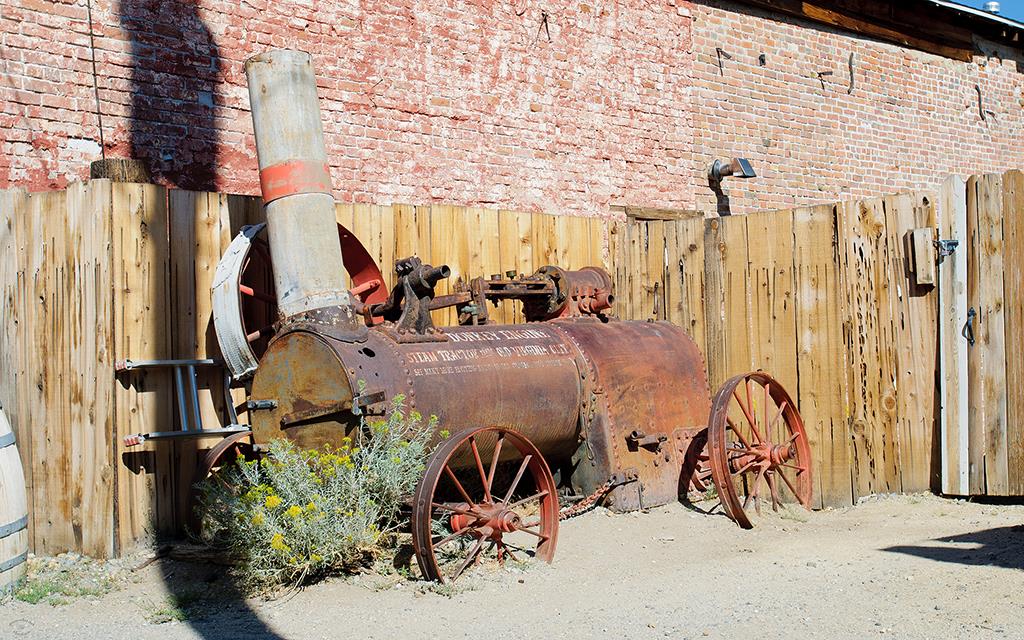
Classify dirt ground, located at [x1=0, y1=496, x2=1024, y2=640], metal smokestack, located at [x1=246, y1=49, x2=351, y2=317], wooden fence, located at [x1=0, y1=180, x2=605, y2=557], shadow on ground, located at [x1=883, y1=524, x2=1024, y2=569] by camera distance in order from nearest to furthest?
dirt ground, located at [x1=0, y1=496, x2=1024, y2=640]
shadow on ground, located at [x1=883, y1=524, x2=1024, y2=569]
metal smokestack, located at [x1=246, y1=49, x2=351, y2=317]
wooden fence, located at [x1=0, y1=180, x2=605, y2=557]

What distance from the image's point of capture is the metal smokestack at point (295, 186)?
6289 millimetres

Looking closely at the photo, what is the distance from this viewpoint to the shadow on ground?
583cm

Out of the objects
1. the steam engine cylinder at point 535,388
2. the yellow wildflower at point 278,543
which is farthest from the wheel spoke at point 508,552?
the yellow wildflower at point 278,543

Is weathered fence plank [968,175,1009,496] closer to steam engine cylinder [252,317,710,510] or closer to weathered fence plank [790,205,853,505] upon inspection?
weathered fence plank [790,205,853,505]

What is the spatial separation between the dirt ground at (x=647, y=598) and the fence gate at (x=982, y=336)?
86 cm

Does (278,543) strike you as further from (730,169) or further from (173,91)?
(730,169)

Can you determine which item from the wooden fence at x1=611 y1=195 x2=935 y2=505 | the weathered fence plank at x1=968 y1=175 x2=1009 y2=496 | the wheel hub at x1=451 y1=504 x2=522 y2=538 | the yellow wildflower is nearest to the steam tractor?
the wheel hub at x1=451 y1=504 x2=522 y2=538

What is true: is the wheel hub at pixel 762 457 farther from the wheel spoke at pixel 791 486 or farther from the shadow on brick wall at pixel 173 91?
the shadow on brick wall at pixel 173 91

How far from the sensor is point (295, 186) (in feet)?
20.8

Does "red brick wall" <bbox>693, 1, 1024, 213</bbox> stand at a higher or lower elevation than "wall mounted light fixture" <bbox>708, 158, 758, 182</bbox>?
higher

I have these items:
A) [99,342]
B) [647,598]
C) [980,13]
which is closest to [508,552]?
[647,598]

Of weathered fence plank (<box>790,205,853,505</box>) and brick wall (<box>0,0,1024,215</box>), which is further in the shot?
brick wall (<box>0,0,1024,215</box>)

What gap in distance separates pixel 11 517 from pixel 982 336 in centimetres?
637

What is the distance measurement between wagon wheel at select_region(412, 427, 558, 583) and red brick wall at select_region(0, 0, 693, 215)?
3.72 meters
